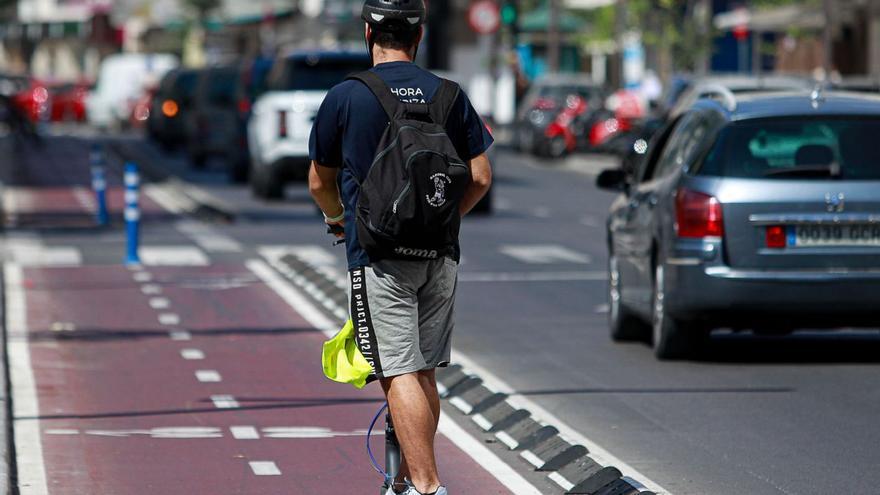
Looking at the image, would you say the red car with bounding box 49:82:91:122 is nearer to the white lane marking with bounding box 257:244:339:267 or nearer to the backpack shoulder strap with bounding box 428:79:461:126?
the white lane marking with bounding box 257:244:339:267

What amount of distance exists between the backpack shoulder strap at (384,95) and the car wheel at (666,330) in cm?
539

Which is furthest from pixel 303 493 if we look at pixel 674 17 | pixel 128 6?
pixel 128 6

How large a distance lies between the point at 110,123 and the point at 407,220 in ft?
206

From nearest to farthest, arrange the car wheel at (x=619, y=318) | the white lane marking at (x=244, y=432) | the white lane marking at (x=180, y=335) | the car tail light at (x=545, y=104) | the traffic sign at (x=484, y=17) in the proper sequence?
the white lane marking at (x=244, y=432) → the car wheel at (x=619, y=318) → the white lane marking at (x=180, y=335) → the car tail light at (x=545, y=104) → the traffic sign at (x=484, y=17)

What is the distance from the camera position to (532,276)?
18.4 m

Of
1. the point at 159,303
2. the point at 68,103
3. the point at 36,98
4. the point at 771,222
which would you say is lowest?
the point at 68,103

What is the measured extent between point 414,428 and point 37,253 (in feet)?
49.1

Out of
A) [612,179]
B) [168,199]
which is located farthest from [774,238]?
[168,199]

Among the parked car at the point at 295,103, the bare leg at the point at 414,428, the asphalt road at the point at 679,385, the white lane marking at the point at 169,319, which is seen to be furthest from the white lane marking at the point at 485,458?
the parked car at the point at 295,103

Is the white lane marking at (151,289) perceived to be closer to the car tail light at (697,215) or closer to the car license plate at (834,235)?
the car tail light at (697,215)

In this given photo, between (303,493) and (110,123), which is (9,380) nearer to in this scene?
(303,493)

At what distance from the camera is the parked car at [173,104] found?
47938 mm

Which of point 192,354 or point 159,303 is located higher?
point 192,354

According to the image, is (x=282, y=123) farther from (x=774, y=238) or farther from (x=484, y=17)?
(x=484, y=17)
